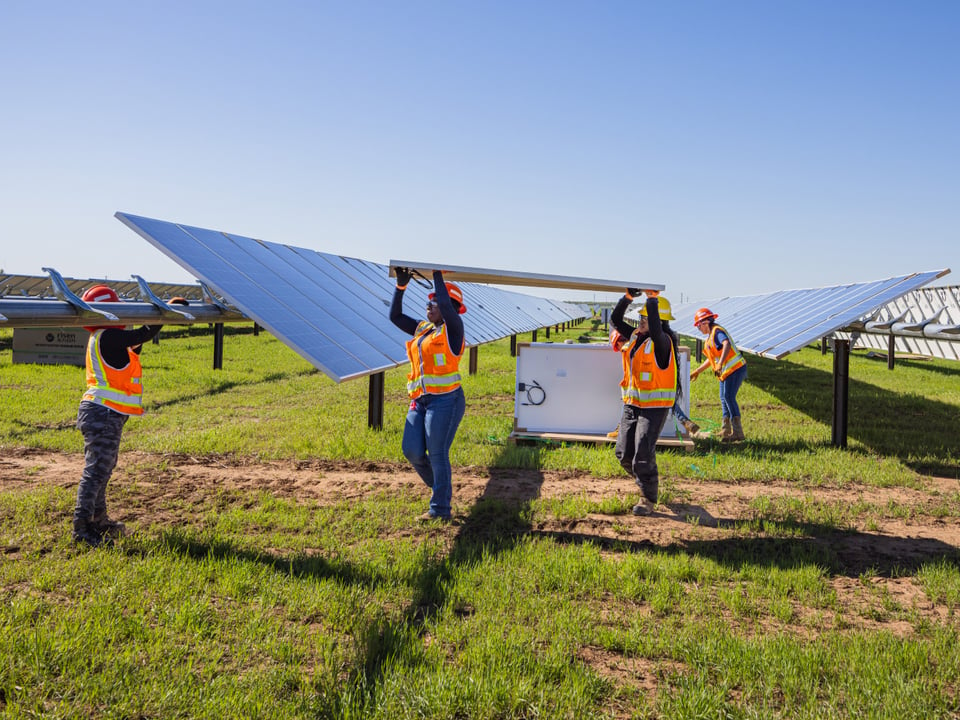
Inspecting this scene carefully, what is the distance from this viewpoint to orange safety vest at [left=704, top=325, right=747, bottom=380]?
35.6 ft

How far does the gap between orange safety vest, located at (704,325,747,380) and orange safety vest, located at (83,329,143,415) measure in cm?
858

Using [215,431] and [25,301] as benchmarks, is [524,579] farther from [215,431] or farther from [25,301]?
[215,431]

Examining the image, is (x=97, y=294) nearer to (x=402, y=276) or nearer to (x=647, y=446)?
(x=402, y=276)

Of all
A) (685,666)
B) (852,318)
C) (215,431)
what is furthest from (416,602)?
(852,318)

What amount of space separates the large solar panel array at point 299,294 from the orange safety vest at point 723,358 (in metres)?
5.21

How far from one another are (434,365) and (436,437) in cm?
68

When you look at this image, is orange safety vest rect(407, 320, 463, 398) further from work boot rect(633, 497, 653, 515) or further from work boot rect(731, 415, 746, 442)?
work boot rect(731, 415, 746, 442)

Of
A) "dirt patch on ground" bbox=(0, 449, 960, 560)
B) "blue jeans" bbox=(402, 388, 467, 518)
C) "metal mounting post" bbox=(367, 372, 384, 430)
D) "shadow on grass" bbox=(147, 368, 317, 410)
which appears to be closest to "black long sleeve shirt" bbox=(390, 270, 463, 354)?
"blue jeans" bbox=(402, 388, 467, 518)

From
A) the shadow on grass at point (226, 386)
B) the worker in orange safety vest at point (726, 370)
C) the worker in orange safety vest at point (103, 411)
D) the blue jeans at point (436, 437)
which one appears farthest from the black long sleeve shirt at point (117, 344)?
the worker in orange safety vest at point (726, 370)

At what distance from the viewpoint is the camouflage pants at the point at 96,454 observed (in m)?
5.52

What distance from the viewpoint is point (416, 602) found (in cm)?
453

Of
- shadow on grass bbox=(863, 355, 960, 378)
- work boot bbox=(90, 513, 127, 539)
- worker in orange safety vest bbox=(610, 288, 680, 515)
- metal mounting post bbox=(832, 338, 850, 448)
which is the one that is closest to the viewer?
work boot bbox=(90, 513, 127, 539)

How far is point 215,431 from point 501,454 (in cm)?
443

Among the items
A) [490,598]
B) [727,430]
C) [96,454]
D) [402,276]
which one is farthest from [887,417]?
[96,454]
